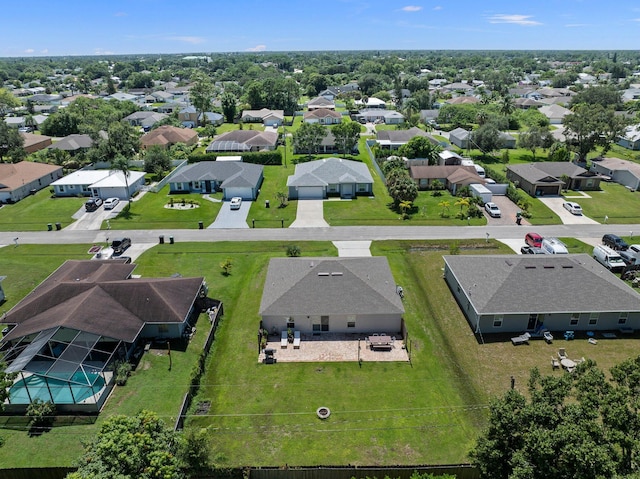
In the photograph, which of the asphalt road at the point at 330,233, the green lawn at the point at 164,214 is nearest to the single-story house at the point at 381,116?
the green lawn at the point at 164,214

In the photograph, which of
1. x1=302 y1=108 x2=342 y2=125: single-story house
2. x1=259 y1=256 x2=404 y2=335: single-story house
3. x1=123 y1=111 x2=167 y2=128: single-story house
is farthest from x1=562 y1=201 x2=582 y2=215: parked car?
x1=123 y1=111 x2=167 y2=128: single-story house

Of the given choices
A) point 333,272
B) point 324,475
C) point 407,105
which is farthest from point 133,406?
point 407,105

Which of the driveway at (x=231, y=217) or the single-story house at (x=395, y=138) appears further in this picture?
the single-story house at (x=395, y=138)

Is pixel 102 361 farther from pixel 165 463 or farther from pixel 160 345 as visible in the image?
pixel 165 463

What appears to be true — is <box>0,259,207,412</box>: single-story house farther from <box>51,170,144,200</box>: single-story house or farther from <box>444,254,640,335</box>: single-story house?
<box>51,170,144,200</box>: single-story house

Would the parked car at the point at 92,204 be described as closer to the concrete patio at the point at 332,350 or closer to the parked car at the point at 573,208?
the concrete patio at the point at 332,350

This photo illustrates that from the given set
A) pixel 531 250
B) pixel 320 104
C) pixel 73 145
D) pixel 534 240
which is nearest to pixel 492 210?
pixel 534 240
